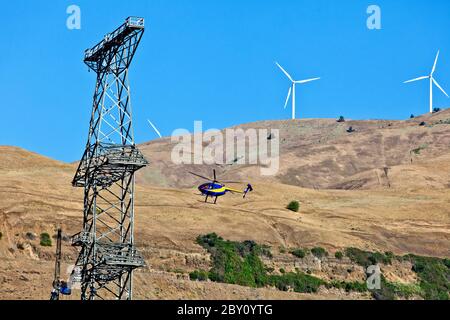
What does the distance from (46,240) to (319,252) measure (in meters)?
30.4

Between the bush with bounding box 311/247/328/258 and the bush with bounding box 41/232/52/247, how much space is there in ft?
95.7

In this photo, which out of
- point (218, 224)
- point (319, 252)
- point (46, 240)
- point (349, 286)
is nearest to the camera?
point (46, 240)

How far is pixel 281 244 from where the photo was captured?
9969cm

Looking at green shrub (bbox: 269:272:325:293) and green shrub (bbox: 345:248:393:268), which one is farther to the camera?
green shrub (bbox: 345:248:393:268)

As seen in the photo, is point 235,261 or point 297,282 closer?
point 297,282

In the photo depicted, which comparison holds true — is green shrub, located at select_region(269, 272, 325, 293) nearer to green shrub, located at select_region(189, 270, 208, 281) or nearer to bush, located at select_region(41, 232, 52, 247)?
green shrub, located at select_region(189, 270, 208, 281)

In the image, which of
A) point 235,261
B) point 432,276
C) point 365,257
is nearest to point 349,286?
point 365,257

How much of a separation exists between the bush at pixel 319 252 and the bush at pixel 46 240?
95.7 ft

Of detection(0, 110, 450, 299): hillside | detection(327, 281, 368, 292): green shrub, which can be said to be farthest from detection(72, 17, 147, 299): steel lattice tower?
detection(327, 281, 368, 292): green shrub

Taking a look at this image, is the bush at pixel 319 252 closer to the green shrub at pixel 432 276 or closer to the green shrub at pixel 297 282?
the green shrub at pixel 297 282

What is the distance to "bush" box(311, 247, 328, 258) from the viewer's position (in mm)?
98312

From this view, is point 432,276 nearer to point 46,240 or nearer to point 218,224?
point 218,224

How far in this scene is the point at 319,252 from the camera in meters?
98.8

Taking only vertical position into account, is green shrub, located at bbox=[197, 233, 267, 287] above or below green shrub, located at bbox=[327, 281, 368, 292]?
above
